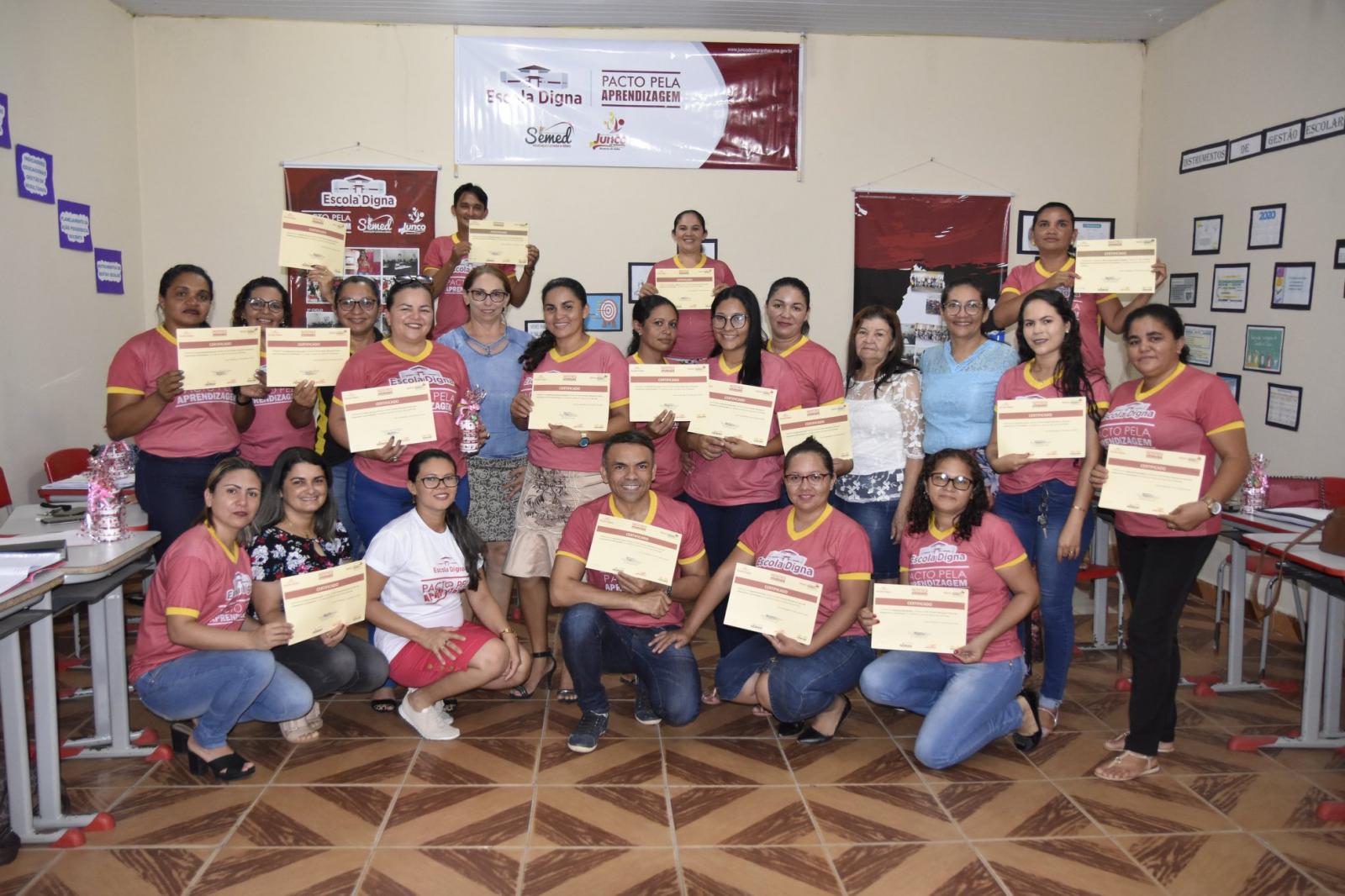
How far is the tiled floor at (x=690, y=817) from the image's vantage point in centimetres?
256

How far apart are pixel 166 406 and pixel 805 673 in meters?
2.65

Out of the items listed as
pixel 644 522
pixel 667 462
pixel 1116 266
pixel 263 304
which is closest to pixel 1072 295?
pixel 1116 266

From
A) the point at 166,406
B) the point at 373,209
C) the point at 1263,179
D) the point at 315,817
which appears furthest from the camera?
the point at 373,209

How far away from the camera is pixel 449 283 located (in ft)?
17.2

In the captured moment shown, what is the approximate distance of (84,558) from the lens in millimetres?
2934

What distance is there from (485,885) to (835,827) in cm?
107

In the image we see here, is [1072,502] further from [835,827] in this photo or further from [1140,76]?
[1140,76]

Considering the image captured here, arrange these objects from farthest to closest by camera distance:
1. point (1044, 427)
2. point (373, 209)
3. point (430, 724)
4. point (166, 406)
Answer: point (373, 209), point (166, 406), point (430, 724), point (1044, 427)

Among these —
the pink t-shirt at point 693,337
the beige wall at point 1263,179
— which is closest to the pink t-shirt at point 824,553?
the pink t-shirt at point 693,337

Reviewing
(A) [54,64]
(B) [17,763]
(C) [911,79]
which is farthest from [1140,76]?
(B) [17,763]

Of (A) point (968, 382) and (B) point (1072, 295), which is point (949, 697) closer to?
(A) point (968, 382)

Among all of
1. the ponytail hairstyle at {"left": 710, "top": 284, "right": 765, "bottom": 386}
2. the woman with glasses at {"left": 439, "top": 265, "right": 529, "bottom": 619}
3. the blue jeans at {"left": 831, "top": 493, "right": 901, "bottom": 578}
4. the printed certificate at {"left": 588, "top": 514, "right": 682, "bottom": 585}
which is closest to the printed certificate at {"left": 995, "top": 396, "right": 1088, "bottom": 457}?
the blue jeans at {"left": 831, "top": 493, "right": 901, "bottom": 578}

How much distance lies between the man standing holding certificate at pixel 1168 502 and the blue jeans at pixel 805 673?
899mm

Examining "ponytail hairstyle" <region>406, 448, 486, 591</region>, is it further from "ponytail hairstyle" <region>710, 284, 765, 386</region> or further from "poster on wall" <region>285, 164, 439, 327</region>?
"poster on wall" <region>285, 164, 439, 327</region>
